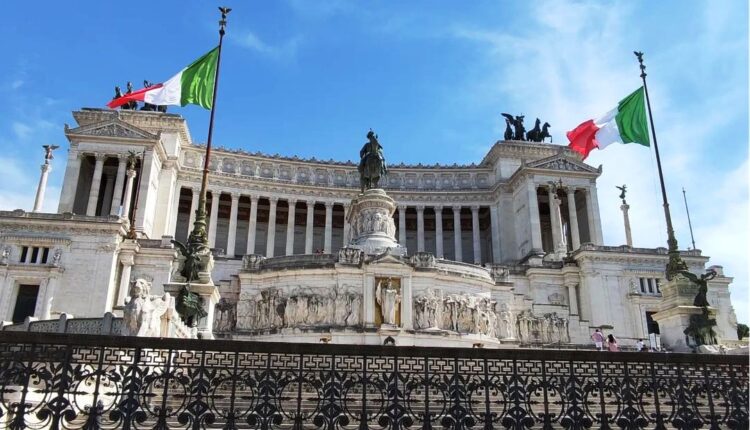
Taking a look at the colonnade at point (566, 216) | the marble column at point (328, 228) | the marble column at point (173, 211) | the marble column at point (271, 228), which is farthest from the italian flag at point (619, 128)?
the marble column at point (173, 211)

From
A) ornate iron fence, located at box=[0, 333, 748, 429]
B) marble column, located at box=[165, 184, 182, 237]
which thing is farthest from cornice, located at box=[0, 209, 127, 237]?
ornate iron fence, located at box=[0, 333, 748, 429]

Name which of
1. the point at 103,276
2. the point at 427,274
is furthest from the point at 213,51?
the point at 103,276

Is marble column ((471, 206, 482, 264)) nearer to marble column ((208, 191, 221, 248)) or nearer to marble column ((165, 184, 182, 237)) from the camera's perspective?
marble column ((208, 191, 221, 248))

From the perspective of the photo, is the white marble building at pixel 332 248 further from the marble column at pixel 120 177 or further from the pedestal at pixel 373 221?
the pedestal at pixel 373 221

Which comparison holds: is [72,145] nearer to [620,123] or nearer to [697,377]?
[620,123]

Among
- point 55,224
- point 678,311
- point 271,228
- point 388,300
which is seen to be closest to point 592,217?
point 271,228

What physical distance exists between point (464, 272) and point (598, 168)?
1554 inches

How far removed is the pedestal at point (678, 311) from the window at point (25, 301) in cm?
4012

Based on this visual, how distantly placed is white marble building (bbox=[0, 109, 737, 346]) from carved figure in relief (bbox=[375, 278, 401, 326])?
343 millimetres

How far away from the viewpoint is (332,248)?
72.8 m

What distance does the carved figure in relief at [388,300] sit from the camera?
3128 cm

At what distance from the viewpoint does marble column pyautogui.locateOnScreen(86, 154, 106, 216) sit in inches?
2311

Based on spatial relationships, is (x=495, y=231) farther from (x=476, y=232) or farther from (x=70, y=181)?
(x=70, y=181)

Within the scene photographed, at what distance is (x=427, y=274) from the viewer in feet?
108
